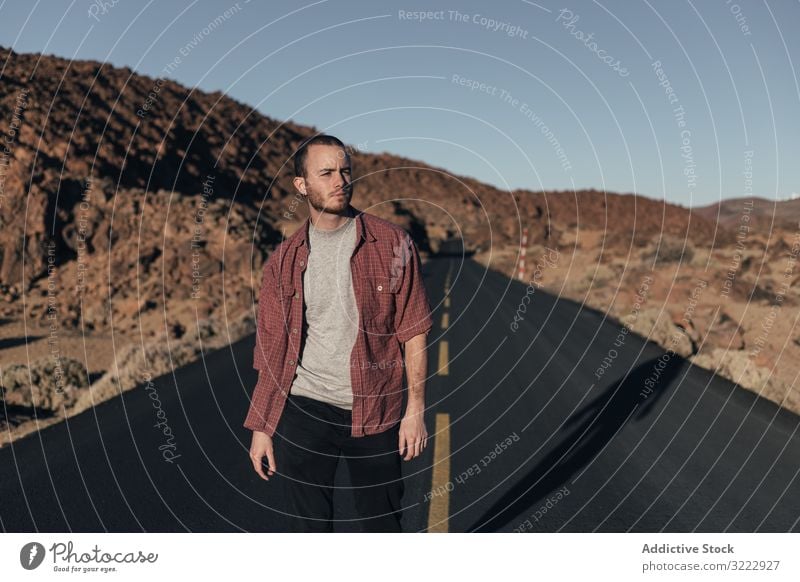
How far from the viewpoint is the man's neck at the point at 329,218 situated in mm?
3295

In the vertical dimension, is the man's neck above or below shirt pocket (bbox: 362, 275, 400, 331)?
above

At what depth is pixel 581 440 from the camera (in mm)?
6961

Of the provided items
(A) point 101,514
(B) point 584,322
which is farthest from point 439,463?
(B) point 584,322

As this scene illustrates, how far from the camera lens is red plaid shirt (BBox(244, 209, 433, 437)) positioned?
127 inches

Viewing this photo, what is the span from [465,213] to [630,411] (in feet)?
270

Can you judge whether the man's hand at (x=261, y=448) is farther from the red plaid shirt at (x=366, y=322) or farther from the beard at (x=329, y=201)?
the beard at (x=329, y=201)

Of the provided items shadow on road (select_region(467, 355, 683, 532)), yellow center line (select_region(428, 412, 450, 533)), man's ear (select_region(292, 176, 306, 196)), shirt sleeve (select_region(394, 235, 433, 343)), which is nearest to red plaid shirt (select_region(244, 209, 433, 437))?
shirt sleeve (select_region(394, 235, 433, 343))

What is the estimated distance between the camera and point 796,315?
14883 mm

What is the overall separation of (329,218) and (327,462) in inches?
47.5

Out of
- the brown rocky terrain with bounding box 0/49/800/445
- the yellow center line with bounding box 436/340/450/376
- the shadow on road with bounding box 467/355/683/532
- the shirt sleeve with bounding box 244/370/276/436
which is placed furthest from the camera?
the brown rocky terrain with bounding box 0/49/800/445

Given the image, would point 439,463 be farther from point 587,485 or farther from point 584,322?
point 584,322

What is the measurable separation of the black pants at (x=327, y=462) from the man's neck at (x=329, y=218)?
86 centimetres

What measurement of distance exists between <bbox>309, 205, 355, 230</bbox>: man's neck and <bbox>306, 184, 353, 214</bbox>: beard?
0.04 m

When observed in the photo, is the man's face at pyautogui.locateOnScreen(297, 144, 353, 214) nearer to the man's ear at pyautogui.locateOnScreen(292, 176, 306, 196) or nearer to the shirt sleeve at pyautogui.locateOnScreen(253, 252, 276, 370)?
the man's ear at pyautogui.locateOnScreen(292, 176, 306, 196)
